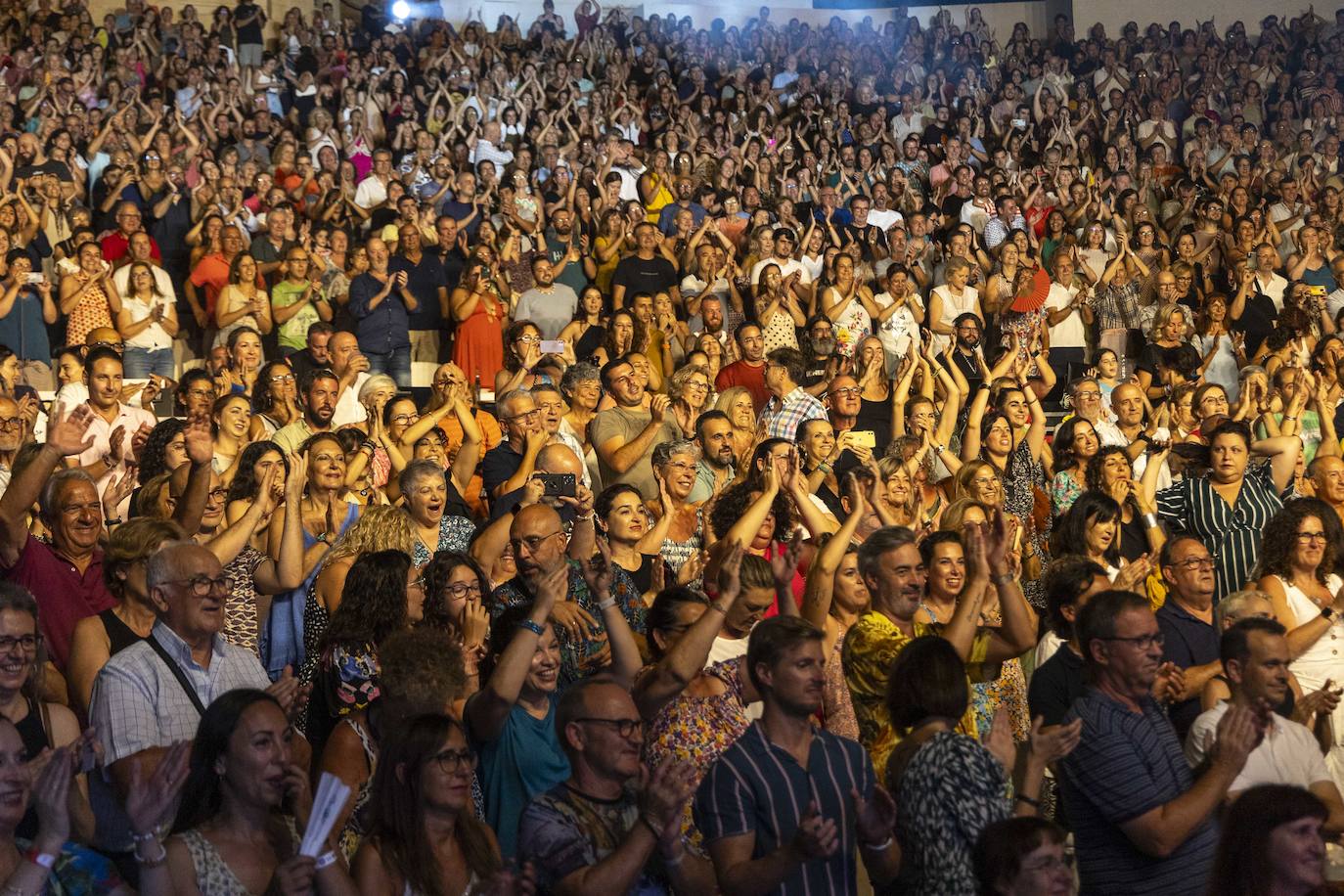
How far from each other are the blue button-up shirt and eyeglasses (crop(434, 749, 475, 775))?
23.3 ft

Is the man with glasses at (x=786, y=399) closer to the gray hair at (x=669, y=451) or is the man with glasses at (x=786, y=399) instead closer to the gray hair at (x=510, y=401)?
the gray hair at (x=510, y=401)

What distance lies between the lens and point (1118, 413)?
27.1 feet

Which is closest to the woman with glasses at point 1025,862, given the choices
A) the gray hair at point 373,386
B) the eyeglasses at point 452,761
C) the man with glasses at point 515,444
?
the eyeglasses at point 452,761

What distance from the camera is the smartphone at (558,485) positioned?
5695mm

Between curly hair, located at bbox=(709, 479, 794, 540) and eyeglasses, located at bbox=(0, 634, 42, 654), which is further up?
eyeglasses, located at bbox=(0, 634, 42, 654)

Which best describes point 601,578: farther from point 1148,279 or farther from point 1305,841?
point 1148,279

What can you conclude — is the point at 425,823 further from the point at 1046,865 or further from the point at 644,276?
the point at 644,276

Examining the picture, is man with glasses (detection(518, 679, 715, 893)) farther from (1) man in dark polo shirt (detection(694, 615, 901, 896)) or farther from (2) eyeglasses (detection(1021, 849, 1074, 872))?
(2) eyeglasses (detection(1021, 849, 1074, 872))

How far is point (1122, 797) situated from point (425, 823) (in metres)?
1.50

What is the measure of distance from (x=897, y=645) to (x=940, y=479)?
3608mm

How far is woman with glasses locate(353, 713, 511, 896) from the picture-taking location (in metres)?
2.97

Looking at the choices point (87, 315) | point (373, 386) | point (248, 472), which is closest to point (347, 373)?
point (373, 386)

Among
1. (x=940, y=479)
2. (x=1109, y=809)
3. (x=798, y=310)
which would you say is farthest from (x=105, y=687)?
(x=798, y=310)

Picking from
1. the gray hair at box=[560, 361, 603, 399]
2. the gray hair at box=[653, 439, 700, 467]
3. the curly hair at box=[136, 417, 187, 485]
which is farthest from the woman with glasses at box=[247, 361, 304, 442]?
the gray hair at box=[653, 439, 700, 467]
